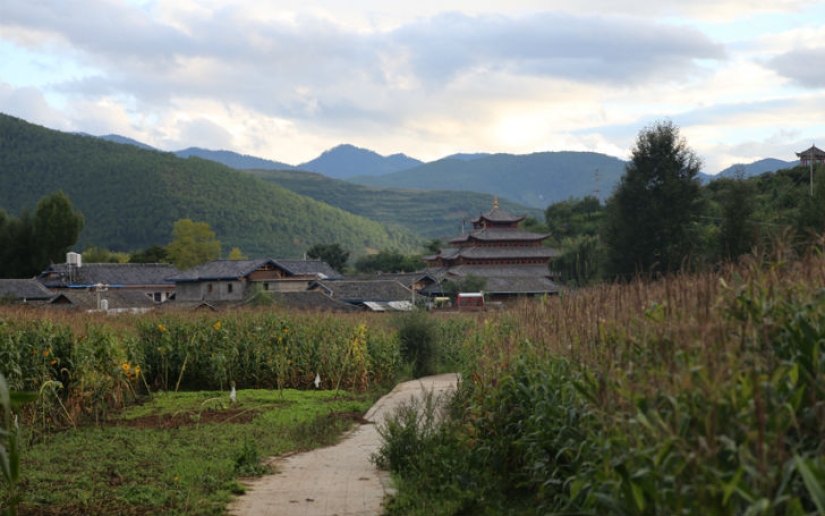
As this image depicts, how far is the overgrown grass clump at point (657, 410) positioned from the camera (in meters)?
4.02

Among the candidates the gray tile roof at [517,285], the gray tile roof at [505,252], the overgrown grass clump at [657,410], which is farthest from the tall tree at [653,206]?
the overgrown grass clump at [657,410]

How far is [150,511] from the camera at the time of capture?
24.2 feet

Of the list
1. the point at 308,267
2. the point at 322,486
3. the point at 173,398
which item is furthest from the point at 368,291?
the point at 322,486

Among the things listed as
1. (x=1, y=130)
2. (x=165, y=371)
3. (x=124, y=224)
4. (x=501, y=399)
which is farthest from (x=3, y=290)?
(x=1, y=130)

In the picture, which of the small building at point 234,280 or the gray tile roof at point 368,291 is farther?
the small building at point 234,280

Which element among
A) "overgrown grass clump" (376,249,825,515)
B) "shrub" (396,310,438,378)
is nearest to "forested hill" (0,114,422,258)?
"shrub" (396,310,438,378)

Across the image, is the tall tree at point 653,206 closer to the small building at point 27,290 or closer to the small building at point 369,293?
the small building at point 369,293

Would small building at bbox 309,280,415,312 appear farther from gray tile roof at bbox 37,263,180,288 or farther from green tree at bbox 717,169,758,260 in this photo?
green tree at bbox 717,169,758,260

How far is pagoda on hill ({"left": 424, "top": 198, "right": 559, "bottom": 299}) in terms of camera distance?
68.0 metres

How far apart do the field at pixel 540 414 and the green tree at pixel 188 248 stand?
8119 cm

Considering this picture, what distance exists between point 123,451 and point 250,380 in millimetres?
8761

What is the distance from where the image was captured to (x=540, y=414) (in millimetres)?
6805

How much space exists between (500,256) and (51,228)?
41478 mm

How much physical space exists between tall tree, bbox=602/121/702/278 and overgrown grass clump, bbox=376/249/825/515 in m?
40.1
